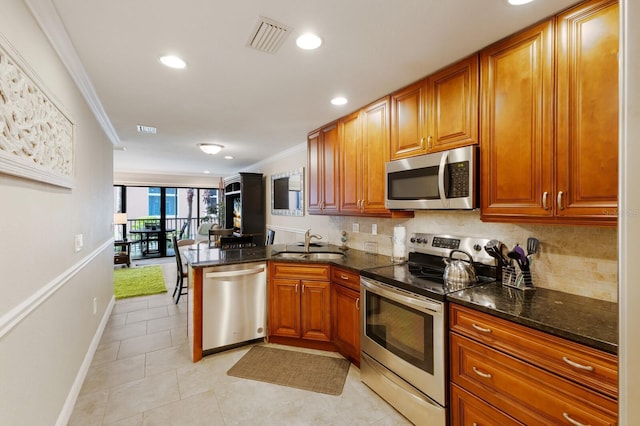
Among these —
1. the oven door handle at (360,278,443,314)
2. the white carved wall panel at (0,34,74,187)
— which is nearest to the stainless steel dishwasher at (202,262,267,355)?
Answer: the oven door handle at (360,278,443,314)

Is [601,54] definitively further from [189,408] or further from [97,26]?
[189,408]

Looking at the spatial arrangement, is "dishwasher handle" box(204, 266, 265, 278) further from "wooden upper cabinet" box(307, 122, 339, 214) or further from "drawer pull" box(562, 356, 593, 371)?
"drawer pull" box(562, 356, 593, 371)

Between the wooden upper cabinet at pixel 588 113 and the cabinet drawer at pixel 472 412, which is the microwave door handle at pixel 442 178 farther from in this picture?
the cabinet drawer at pixel 472 412

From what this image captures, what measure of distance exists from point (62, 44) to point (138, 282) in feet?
15.2

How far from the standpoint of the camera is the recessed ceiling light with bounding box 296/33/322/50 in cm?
179

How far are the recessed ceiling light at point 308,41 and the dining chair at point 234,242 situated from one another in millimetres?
2493

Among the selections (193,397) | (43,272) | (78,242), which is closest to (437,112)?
(43,272)

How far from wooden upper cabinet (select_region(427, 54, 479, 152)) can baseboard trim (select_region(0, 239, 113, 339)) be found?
99.5 inches

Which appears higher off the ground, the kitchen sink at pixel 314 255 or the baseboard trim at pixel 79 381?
the kitchen sink at pixel 314 255

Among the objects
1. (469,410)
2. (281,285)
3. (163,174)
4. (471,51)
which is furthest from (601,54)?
(163,174)

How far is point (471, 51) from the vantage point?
194cm

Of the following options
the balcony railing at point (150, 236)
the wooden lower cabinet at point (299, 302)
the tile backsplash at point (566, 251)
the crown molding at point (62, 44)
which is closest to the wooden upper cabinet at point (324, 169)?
the wooden lower cabinet at point (299, 302)

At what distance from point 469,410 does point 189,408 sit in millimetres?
1836

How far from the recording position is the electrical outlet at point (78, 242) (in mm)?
2245
